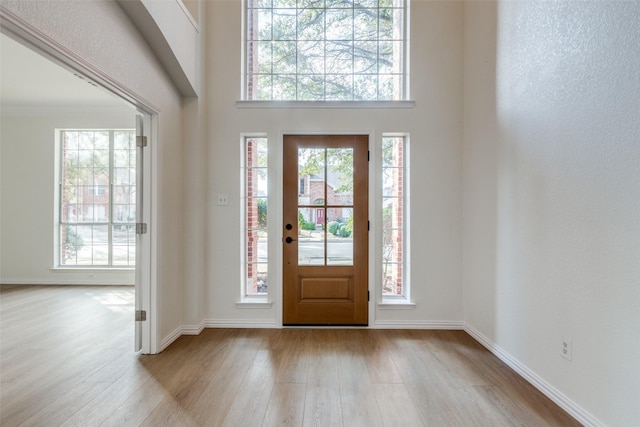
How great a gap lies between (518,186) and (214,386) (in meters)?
2.68

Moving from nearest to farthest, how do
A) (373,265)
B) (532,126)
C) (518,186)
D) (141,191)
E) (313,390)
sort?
(313,390) → (532,126) → (518,186) → (141,191) → (373,265)

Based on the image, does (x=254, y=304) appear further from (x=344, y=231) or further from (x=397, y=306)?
(x=397, y=306)

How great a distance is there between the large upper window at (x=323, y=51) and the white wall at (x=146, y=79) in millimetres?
1006

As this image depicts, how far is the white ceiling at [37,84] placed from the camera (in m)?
3.08

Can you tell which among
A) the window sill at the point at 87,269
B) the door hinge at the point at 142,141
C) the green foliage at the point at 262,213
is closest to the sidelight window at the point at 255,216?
the green foliage at the point at 262,213

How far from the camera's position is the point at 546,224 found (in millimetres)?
1958

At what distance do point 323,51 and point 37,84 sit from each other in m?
3.80

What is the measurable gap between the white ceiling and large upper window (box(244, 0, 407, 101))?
1617 mm

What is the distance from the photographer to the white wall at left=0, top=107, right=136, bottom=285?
4.61 m

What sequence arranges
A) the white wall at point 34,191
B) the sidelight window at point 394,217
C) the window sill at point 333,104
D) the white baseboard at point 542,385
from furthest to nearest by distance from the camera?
the white wall at point 34,191
the sidelight window at point 394,217
the window sill at point 333,104
the white baseboard at point 542,385

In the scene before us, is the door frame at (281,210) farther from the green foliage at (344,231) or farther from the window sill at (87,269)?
the window sill at (87,269)

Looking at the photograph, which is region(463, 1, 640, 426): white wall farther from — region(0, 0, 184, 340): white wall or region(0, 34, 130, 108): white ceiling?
region(0, 34, 130, 108): white ceiling

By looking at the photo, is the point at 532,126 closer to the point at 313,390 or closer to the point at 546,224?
the point at 546,224

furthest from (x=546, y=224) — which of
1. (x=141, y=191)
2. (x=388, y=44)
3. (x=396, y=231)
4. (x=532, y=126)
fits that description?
(x=141, y=191)
